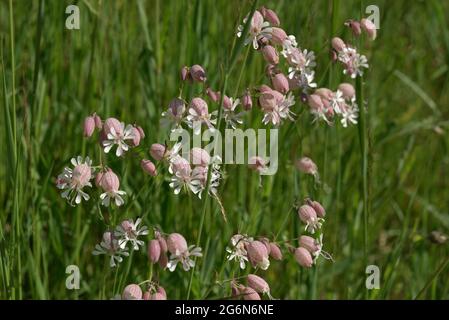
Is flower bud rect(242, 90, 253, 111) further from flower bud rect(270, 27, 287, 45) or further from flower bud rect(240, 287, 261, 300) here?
flower bud rect(240, 287, 261, 300)

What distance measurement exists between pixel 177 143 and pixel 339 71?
0.89m

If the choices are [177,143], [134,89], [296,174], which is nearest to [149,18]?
[134,89]

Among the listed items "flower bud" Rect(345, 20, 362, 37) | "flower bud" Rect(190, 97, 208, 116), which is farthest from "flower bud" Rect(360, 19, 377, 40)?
"flower bud" Rect(190, 97, 208, 116)

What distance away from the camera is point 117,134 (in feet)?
4.90

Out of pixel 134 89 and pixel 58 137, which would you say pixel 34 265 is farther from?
pixel 134 89

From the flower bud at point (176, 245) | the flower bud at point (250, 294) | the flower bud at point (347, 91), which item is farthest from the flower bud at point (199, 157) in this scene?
the flower bud at point (347, 91)

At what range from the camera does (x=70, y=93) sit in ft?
7.83

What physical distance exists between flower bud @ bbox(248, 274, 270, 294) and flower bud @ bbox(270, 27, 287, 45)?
462mm

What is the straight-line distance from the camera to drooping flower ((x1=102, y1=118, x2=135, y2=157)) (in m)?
1.49

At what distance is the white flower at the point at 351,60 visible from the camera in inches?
66.7

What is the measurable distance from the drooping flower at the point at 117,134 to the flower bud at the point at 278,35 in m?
0.33

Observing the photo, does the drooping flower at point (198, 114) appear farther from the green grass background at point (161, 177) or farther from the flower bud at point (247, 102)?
the green grass background at point (161, 177)

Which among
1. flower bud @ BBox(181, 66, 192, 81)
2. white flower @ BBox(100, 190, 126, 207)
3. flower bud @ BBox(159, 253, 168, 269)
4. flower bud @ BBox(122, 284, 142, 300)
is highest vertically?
flower bud @ BBox(181, 66, 192, 81)

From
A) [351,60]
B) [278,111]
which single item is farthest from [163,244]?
[351,60]
